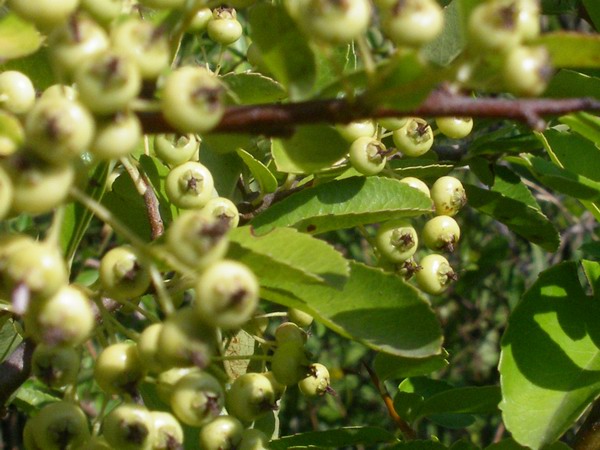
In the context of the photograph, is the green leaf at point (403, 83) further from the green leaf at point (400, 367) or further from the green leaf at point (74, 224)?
the green leaf at point (400, 367)

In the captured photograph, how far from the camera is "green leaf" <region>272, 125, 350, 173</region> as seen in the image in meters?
0.91

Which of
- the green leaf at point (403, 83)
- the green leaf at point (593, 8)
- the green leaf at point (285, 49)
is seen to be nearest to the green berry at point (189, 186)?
the green leaf at point (285, 49)

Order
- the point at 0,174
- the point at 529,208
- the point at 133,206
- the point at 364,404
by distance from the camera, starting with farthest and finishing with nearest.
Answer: the point at 364,404 < the point at 529,208 < the point at 133,206 < the point at 0,174

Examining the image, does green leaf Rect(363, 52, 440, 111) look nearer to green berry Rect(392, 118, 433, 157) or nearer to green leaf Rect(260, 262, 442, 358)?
green leaf Rect(260, 262, 442, 358)

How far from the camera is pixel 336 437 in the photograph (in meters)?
1.56

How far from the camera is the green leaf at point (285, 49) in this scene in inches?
34.3

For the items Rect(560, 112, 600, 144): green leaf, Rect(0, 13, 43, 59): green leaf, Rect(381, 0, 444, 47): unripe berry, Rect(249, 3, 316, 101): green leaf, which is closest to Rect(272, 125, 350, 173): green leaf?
Rect(249, 3, 316, 101): green leaf

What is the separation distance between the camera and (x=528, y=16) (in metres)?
0.80

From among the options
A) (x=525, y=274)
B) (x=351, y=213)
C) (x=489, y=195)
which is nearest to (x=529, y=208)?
(x=489, y=195)

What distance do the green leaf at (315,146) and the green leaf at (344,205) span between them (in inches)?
14.6

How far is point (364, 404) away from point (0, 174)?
3147 millimetres

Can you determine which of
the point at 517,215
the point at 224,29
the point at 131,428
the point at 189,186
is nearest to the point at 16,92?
the point at 189,186

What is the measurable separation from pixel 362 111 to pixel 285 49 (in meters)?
0.14

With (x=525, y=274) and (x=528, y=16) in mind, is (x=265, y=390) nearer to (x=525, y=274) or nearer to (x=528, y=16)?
(x=528, y=16)
